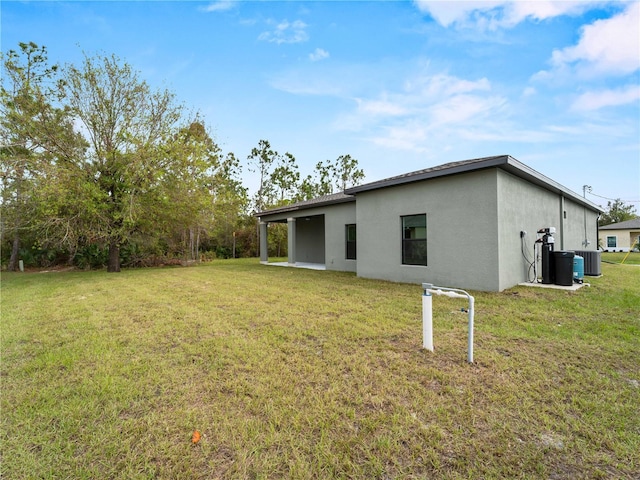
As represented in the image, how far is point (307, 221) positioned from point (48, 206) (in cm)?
1094

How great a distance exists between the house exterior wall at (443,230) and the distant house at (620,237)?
2917 centimetres

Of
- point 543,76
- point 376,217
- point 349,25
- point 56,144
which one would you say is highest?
point 349,25

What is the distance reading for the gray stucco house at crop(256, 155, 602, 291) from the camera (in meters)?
6.66

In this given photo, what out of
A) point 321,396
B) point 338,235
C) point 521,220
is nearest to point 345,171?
point 338,235

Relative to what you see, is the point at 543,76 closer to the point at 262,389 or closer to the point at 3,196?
the point at 262,389

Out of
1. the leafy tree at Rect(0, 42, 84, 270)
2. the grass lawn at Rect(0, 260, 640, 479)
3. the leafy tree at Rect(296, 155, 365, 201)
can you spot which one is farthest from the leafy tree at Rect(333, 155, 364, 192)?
the grass lawn at Rect(0, 260, 640, 479)

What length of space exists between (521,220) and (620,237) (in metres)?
28.9

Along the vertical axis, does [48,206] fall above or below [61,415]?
above

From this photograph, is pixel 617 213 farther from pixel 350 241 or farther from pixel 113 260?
pixel 113 260

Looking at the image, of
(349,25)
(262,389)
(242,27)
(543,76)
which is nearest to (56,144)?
(242,27)

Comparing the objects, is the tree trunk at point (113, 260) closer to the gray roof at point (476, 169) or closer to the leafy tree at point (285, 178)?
the gray roof at point (476, 169)

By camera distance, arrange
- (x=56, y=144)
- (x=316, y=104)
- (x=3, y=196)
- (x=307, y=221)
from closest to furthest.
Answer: (x=56, y=144) < (x=3, y=196) < (x=316, y=104) < (x=307, y=221)

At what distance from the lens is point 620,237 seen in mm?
26203

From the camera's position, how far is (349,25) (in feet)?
27.0
